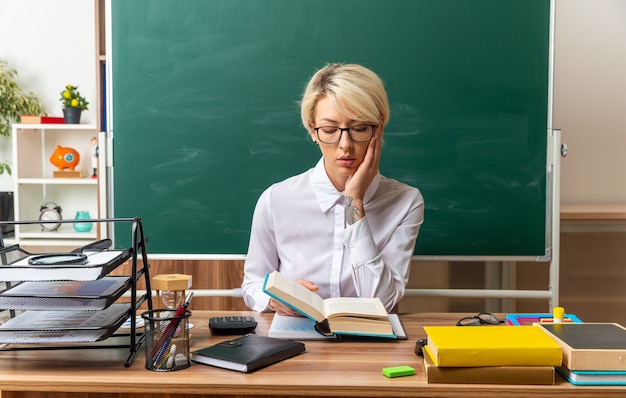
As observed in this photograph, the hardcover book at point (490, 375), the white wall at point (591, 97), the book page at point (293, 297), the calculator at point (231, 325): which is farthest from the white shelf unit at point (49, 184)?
the hardcover book at point (490, 375)

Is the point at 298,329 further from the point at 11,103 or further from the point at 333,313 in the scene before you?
the point at 11,103

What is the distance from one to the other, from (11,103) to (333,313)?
299 centimetres

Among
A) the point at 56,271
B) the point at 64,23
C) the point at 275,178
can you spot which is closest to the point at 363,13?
the point at 275,178

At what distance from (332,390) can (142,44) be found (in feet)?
5.84

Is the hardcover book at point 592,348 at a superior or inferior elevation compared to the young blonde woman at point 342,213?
inferior

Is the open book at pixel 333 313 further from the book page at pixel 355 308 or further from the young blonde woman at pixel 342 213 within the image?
the young blonde woman at pixel 342 213

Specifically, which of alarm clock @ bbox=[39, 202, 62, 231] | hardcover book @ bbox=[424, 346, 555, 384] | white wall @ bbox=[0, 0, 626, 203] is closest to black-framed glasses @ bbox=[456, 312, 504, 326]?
hardcover book @ bbox=[424, 346, 555, 384]

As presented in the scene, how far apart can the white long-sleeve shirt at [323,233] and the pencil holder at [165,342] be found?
615 millimetres

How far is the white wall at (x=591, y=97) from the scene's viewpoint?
313 centimetres

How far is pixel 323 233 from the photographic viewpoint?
6.83 ft

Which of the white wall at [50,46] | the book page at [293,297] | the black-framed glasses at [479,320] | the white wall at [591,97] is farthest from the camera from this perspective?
the white wall at [50,46]

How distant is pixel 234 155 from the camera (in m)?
2.55

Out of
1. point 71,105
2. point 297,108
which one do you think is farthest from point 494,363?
point 71,105

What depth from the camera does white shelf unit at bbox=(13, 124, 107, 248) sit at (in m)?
3.65
